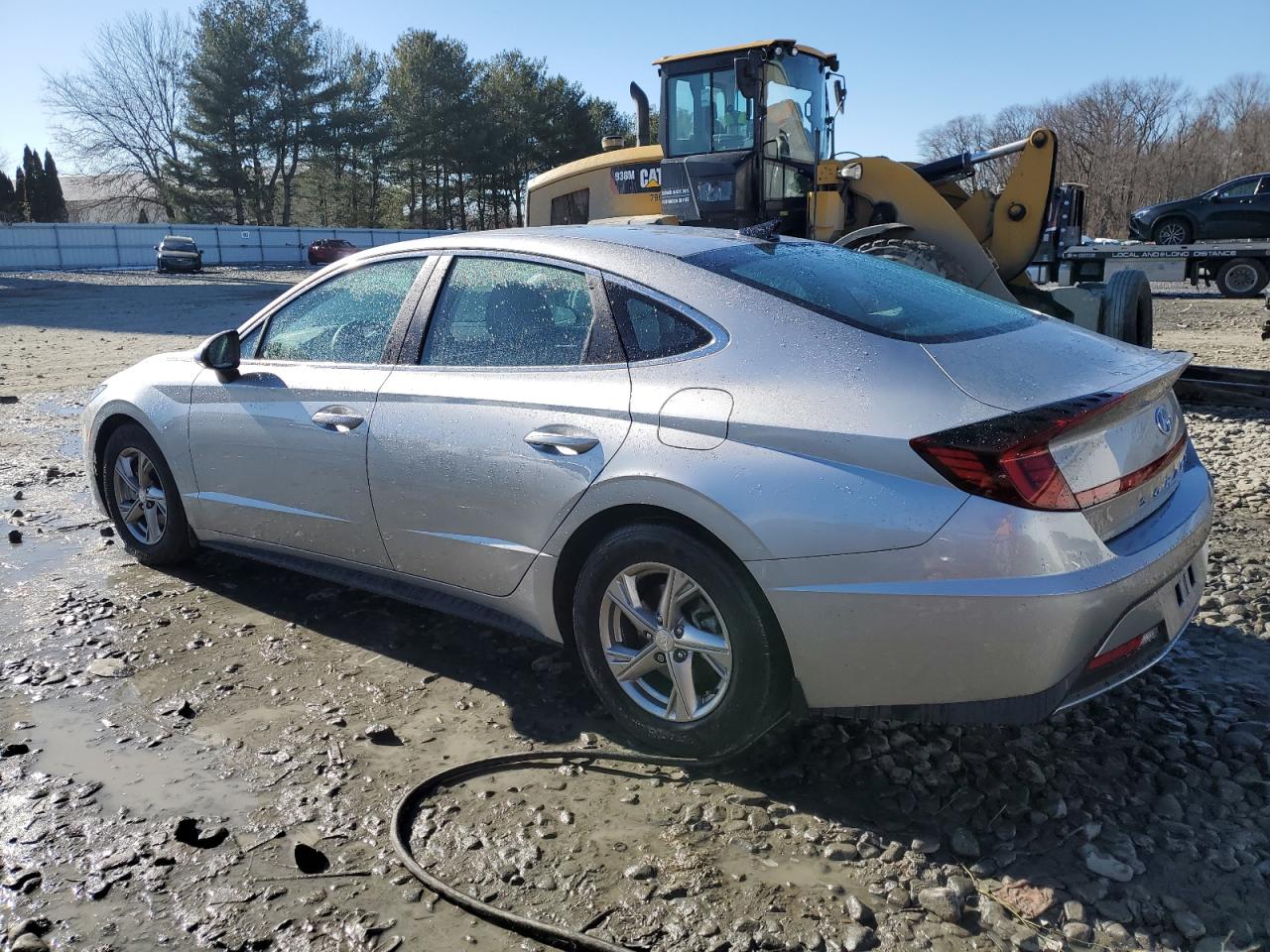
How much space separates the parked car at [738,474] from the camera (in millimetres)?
2641

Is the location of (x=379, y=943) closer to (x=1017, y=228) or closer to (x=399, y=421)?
(x=399, y=421)

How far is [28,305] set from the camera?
84.3 ft

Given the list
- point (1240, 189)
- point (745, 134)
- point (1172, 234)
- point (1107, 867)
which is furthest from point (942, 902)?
point (1172, 234)

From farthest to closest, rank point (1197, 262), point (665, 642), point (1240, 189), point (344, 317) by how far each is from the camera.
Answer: point (1240, 189) → point (1197, 262) → point (344, 317) → point (665, 642)

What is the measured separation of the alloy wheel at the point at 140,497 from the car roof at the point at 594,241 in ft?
6.50

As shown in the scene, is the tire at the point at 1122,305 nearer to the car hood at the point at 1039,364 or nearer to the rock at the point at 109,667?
the car hood at the point at 1039,364

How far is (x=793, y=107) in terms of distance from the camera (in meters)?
10.1

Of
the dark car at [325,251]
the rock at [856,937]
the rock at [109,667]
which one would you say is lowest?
the rock at [856,937]

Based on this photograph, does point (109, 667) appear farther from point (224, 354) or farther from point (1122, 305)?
point (1122, 305)

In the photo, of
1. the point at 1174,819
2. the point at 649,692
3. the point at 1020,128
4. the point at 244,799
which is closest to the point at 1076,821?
the point at 1174,819

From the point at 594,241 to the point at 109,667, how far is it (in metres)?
2.56

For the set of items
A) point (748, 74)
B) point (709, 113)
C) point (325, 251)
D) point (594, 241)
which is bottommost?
point (594, 241)

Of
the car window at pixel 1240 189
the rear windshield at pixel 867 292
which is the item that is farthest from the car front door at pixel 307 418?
the car window at pixel 1240 189

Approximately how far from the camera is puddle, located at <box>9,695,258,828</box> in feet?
10.2
